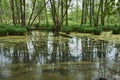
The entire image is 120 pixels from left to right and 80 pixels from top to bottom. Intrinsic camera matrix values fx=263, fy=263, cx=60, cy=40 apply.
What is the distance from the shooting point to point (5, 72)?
7.95 meters

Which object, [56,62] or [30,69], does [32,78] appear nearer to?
[30,69]

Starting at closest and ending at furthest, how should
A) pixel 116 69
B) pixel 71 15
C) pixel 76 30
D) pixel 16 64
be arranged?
pixel 116 69
pixel 16 64
pixel 76 30
pixel 71 15

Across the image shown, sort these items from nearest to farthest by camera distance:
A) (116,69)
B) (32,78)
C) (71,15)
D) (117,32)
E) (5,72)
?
(32,78) < (5,72) < (116,69) < (117,32) < (71,15)

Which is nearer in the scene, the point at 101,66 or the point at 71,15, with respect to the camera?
the point at 101,66

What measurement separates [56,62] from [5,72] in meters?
2.32

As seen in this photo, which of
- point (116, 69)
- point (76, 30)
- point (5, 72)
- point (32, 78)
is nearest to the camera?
point (32, 78)

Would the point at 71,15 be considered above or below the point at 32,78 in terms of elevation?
above

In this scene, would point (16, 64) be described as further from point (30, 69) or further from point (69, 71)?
point (69, 71)

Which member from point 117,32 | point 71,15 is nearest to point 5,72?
point 117,32

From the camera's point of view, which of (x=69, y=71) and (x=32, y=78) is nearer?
(x=32, y=78)

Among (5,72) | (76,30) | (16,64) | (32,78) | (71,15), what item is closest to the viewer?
(32,78)

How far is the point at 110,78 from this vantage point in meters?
7.18

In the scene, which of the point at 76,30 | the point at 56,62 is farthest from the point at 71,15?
the point at 56,62

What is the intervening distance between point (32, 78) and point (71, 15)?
6814cm
